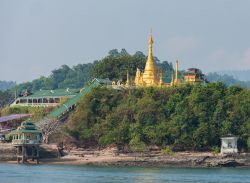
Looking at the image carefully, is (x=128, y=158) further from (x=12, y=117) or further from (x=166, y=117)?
Result: (x=12, y=117)

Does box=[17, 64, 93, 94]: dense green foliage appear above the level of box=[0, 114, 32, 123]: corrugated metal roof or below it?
above

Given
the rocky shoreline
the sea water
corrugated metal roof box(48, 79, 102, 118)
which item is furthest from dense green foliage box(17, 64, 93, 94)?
the sea water

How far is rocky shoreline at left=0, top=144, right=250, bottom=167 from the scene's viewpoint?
91431mm

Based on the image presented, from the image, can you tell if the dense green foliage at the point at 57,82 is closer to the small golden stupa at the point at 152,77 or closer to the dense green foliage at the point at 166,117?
the small golden stupa at the point at 152,77

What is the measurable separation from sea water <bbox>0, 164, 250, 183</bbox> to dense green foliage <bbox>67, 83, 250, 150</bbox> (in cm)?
718

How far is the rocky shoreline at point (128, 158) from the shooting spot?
300 ft

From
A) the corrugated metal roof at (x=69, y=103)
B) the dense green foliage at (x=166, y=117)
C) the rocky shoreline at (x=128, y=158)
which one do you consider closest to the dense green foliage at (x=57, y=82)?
the corrugated metal roof at (x=69, y=103)

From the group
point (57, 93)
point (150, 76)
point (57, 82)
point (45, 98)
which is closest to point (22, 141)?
point (150, 76)

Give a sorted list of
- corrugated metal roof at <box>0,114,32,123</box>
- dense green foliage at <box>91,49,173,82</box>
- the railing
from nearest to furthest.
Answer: the railing → corrugated metal roof at <box>0,114,32,123</box> → dense green foliage at <box>91,49,173,82</box>

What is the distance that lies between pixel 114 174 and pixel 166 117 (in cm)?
1844

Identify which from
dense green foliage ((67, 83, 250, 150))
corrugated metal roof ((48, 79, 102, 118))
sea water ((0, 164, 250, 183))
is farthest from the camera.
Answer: corrugated metal roof ((48, 79, 102, 118))

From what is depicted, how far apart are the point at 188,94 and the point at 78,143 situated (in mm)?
11924

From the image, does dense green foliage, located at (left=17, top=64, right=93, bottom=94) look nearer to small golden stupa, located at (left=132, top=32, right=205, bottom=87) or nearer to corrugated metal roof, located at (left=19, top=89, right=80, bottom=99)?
corrugated metal roof, located at (left=19, top=89, right=80, bottom=99)

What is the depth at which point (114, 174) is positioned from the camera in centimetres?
8238
